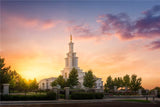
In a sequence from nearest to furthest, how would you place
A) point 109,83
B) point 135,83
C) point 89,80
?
point 135,83
point 89,80
point 109,83

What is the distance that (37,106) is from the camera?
2412 cm

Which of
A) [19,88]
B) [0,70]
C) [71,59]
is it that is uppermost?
[71,59]

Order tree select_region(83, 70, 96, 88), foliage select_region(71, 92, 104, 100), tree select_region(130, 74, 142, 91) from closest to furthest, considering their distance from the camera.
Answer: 1. foliage select_region(71, 92, 104, 100)
2. tree select_region(130, 74, 142, 91)
3. tree select_region(83, 70, 96, 88)

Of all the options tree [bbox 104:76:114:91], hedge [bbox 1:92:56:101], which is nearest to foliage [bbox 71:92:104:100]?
hedge [bbox 1:92:56:101]

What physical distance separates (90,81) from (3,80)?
32.6 m

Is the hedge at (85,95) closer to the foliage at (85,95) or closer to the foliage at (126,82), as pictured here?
the foliage at (85,95)

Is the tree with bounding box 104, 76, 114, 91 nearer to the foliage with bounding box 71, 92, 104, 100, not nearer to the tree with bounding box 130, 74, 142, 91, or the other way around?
the tree with bounding box 130, 74, 142, 91

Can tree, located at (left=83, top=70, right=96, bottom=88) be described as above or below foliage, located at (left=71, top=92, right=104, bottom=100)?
above

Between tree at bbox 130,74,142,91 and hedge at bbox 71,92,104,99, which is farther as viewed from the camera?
tree at bbox 130,74,142,91

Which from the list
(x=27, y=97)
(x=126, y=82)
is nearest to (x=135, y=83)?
(x=126, y=82)

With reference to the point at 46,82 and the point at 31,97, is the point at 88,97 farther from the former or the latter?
the point at 46,82

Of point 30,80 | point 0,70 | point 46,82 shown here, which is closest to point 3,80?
point 0,70

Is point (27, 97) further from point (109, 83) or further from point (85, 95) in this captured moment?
point (109, 83)

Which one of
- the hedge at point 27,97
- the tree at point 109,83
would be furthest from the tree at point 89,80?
the hedge at point 27,97
